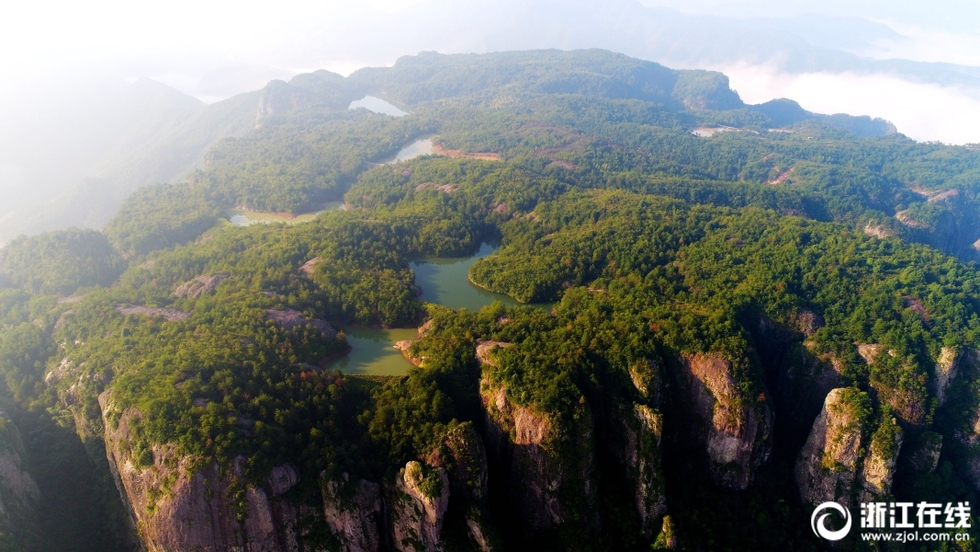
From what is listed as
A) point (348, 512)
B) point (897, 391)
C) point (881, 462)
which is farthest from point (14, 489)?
point (897, 391)

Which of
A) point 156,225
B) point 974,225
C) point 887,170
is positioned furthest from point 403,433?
point 887,170

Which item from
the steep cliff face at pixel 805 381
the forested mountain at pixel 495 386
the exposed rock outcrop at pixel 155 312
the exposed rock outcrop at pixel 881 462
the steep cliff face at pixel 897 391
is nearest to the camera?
the forested mountain at pixel 495 386

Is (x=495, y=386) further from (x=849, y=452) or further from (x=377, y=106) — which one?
(x=377, y=106)

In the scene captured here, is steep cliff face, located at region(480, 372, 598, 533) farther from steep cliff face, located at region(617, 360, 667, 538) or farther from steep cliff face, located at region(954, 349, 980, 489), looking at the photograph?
steep cliff face, located at region(954, 349, 980, 489)

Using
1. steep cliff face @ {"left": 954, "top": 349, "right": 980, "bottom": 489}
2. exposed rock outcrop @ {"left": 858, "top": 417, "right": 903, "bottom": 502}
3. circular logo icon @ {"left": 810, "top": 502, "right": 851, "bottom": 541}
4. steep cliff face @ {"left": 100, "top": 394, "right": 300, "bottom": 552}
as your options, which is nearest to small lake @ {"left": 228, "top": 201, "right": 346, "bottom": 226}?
steep cliff face @ {"left": 100, "top": 394, "right": 300, "bottom": 552}

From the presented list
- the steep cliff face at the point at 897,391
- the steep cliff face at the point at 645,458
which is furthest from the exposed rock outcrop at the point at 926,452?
the steep cliff face at the point at 645,458

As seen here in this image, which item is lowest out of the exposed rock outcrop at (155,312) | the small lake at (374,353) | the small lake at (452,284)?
the small lake at (374,353)

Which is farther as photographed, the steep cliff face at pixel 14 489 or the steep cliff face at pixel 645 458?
the steep cliff face at pixel 645 458

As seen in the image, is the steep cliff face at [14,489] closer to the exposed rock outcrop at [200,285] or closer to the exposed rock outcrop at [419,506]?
the exposed rock outcrop at [200,285]
